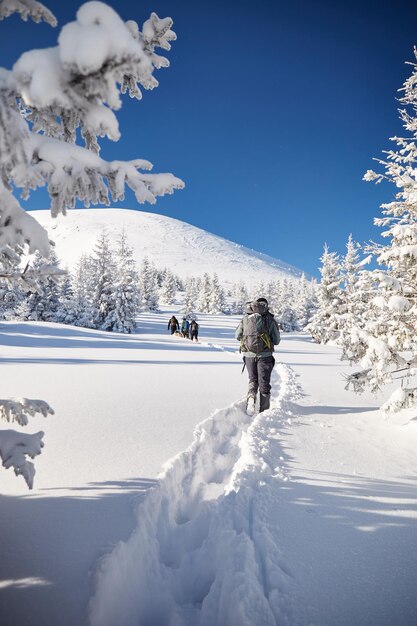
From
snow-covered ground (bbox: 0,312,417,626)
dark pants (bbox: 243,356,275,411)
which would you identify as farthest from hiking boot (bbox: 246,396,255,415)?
snow-covered ground (bbox: 0,312,417,626)

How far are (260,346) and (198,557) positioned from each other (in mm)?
4255

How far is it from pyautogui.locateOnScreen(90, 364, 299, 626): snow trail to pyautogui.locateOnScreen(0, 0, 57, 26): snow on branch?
3.16 metres

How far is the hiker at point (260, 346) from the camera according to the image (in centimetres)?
630

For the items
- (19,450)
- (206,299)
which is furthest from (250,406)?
(206,299)

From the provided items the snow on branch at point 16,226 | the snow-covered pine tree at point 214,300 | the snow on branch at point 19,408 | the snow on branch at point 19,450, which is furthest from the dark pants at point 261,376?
the snow-covered pine tree at point 214,300

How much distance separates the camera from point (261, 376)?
6.30 m

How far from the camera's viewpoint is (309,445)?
457cm

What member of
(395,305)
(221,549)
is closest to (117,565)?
(221,549)

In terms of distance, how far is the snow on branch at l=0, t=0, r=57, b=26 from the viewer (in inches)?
69.3

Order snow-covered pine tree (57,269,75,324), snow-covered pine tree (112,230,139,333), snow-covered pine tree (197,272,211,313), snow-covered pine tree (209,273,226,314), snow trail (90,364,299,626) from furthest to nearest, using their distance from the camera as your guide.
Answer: snow-covered pine tree (197,272,211,313) < snow-covered pine tree (209,273,226,314) < snow-covered pine tree (57,269,75,324) < snow-covered pine tree (112,230,139,333) < snow trail (90,364,299,626)

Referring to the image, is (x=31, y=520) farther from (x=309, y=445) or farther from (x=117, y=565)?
(x=309, y=445)

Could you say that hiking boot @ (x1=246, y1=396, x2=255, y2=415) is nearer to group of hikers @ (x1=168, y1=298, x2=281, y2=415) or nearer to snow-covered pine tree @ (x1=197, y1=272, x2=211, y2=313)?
group of hikers @ (x1=168, y1=298, x2=281, y2=415)

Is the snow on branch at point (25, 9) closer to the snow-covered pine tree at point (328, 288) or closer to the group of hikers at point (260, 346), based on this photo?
the group of hikers at point (260, 346)

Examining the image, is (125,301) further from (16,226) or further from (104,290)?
(16,226)
